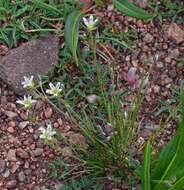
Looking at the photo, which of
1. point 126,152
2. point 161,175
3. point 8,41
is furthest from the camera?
point 8,41

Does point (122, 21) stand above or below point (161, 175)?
above

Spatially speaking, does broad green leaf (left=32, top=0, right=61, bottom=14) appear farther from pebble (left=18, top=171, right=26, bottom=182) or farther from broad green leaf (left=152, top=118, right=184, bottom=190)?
broad green leaf (left=152, top=118, right=184, bottom=190)

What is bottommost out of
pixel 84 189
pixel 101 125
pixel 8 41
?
pixel 84 189

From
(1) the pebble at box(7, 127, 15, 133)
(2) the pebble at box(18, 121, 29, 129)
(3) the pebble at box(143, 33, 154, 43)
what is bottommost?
(1) the pebble at box(7, 127, 15, 133)

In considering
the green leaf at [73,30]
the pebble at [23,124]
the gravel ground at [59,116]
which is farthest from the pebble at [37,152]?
the green leaf at [73,30]

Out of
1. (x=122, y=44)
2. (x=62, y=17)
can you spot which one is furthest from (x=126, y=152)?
(x=62, y=17)

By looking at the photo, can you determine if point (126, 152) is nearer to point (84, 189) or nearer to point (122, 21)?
point (84, 189)

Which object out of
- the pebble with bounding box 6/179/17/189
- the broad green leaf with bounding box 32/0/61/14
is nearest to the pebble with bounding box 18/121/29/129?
the pebble with bounding box 6/179/17/189

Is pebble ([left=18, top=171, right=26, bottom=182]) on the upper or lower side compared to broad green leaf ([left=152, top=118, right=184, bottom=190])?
lower
